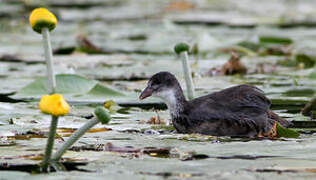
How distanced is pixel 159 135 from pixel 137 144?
1.56 ft

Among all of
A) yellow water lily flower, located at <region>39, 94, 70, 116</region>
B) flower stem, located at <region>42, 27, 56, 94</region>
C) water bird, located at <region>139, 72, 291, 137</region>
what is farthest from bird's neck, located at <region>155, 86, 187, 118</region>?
yellow water lily flower, located at <region>39, 94, 70, 116</region>

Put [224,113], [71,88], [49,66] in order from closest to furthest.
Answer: [49,66], [224,113], [71,88]

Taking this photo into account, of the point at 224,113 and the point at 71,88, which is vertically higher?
the point at 71,88

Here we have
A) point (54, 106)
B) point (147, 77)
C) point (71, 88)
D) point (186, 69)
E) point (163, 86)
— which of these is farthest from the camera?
point (147, 77)

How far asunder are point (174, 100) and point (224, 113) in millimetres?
429

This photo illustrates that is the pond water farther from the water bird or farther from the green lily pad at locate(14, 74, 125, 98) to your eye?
the water bird

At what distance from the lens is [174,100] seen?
18.2 ft

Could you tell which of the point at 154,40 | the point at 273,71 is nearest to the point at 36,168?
the point at 273,71

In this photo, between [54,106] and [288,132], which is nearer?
[54,106]

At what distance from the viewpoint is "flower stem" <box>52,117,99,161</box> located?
3.58m

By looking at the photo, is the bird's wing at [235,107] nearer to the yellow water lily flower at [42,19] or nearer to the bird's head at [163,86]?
the bird's head at [163,86]

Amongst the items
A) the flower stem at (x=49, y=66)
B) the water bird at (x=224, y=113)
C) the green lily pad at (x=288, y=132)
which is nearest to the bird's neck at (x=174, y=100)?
the water bird at (x=224, y=113)

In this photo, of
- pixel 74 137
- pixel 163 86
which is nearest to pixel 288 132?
pixel 163 86

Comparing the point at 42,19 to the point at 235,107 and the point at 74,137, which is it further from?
the point at 235,107
